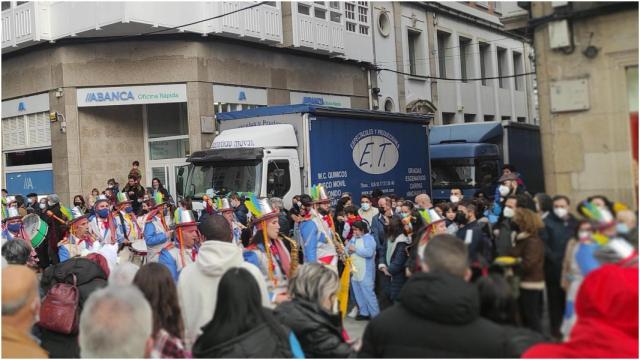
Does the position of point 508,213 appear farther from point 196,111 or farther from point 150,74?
point 150,74

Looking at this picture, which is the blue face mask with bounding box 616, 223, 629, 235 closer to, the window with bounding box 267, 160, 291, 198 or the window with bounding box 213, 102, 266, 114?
the window with bounding box 267, 160, 291, 198

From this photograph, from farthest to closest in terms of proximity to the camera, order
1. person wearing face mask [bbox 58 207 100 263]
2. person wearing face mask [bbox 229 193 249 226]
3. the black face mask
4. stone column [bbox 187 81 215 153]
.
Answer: stone column [bbox 187 81 215 153]
person wearing face mask [bbox 229 193 249 226]
person wearing face mask [bbox 58 207 100 263]
the black face mask

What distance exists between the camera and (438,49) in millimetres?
28938

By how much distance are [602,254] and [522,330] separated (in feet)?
1.77

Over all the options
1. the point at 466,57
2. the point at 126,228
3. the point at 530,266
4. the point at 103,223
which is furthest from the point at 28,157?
the point at 530,266

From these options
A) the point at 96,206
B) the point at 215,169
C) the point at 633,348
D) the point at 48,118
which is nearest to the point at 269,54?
the point at 48,118

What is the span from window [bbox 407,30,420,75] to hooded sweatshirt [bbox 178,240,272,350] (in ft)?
77.8

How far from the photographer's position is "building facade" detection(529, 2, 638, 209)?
3.70m

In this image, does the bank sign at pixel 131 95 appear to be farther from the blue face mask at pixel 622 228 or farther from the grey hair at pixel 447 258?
the blue face mask at pixel 622 228

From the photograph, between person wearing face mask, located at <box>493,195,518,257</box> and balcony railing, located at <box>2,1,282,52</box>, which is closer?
person wearing face mask, located at <box>493,195,518,257</box>

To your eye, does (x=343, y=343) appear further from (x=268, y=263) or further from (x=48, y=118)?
(x=48, y=118)

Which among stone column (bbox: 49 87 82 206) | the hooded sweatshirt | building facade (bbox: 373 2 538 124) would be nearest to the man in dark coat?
the hooded sweatshirt

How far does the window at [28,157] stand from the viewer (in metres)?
20.6

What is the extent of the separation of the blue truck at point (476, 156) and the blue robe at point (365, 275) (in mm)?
8642
